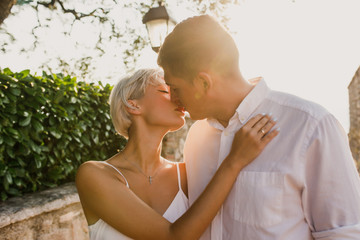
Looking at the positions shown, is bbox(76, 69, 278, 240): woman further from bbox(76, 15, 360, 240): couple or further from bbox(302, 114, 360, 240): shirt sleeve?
bbox(302, 114, 360, 240): shirt sleeve

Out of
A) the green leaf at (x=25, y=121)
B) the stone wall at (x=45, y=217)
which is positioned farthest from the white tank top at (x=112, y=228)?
the green leaf at (x=25, y=121)

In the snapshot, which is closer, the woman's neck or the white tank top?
the white tank top

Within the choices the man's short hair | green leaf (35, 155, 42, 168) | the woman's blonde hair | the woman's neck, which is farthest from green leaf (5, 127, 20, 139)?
the man's short hair

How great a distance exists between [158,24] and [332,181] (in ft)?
15.3

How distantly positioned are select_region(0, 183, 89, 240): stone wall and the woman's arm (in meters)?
1.27

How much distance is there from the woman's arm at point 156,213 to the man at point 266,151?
7 centimetres

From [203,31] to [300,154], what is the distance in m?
0.90

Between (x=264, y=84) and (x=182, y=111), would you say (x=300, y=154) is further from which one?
(x=182, y=111)

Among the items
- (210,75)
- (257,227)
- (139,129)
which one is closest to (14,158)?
(139,129)

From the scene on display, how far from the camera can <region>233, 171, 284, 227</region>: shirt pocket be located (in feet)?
5.60

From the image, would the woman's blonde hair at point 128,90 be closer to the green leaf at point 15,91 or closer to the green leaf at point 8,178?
the green leaf at point 15,91

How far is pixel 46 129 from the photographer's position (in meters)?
4.09

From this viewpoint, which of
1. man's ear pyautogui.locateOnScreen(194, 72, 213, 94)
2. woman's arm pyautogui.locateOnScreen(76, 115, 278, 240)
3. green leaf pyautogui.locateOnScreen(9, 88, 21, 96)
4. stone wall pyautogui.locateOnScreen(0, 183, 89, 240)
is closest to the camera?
woman's arm pyautogui.locateOnScreen(76, 115, 278, 240)

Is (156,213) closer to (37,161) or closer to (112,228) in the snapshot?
(112,228)
